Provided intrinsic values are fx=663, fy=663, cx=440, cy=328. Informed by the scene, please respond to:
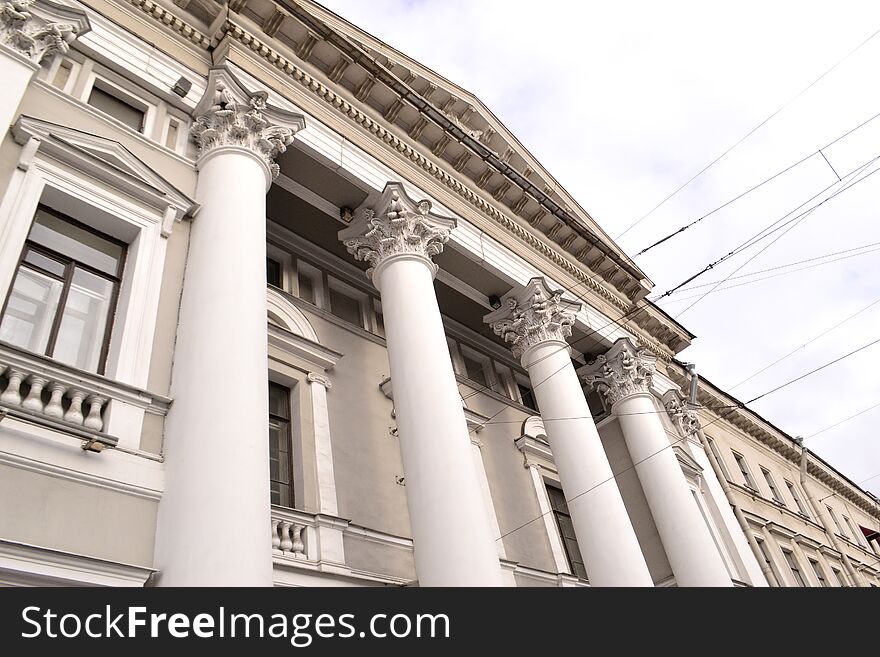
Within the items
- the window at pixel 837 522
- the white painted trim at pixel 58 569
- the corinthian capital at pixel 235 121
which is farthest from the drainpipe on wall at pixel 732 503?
the white painted trim at pixel 58 569

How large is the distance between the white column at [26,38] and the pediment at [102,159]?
1.04 feet

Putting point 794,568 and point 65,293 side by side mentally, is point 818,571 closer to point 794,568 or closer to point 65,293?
point 794,568

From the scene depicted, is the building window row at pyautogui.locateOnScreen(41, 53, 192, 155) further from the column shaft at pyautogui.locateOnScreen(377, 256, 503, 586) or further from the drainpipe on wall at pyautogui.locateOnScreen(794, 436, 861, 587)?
the drainpipe on wall at pyautogui.locateOnScreen(794, 436, 861, 587)

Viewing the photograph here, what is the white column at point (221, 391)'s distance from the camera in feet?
17.6

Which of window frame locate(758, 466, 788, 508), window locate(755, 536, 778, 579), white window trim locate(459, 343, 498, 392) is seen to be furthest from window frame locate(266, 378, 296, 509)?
window frame locate(758, 466, 788, 508)

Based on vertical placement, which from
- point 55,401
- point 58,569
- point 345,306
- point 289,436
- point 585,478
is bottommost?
point 58,569

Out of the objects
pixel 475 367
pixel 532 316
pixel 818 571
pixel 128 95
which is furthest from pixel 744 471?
pixel 128 95

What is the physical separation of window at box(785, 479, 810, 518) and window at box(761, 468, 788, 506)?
1.51 m

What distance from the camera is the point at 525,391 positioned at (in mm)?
16844

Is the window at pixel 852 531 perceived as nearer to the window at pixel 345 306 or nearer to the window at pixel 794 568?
the window at pixel 794 568

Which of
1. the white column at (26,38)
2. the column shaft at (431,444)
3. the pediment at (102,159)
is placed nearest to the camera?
the white column at (26,38)

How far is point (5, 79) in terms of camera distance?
7.09 m

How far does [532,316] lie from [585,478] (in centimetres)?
373
